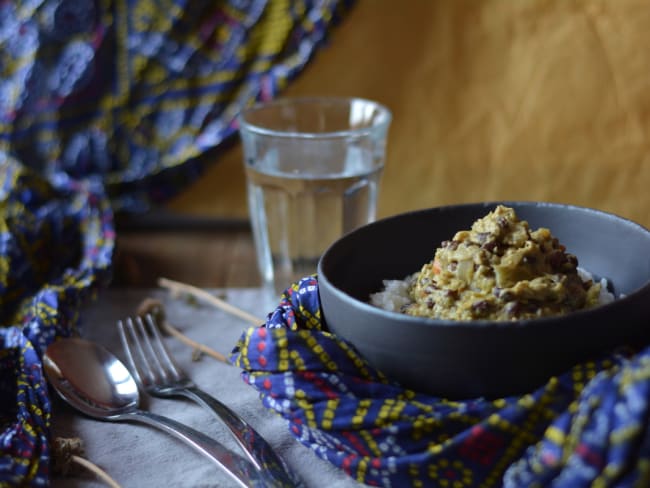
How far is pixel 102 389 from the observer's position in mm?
1029

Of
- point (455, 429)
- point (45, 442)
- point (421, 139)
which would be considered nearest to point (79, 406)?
point (45, 442)

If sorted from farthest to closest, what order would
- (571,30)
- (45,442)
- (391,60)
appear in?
(391,60)
(571,30)
(45,442)

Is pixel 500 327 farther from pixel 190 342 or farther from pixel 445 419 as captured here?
pixel 190 342

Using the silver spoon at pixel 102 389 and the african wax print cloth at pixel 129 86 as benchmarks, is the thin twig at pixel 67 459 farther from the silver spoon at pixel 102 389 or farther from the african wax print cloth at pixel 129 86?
the african wax print cloth at pixel 129 86

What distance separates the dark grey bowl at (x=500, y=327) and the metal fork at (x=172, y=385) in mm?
153

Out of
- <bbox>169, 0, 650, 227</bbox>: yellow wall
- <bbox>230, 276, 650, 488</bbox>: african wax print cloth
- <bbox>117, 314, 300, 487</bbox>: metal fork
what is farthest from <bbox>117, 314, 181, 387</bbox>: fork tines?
<bbox>169, 0, 650, 227</bbox>: yellow wall

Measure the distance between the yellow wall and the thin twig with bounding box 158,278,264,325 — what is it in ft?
1.79

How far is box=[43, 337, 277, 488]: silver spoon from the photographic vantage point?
2.94 feet

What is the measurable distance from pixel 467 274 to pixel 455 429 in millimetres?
165

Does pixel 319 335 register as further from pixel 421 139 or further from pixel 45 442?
pixel 421 139

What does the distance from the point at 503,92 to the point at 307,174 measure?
51 centimetres

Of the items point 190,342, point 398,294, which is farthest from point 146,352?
point 398,294

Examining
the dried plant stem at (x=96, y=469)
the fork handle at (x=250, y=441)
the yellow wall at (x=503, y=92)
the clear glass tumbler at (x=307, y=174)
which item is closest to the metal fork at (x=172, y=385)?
the fork handle at (x=250, y=441)

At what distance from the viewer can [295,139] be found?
128cm
